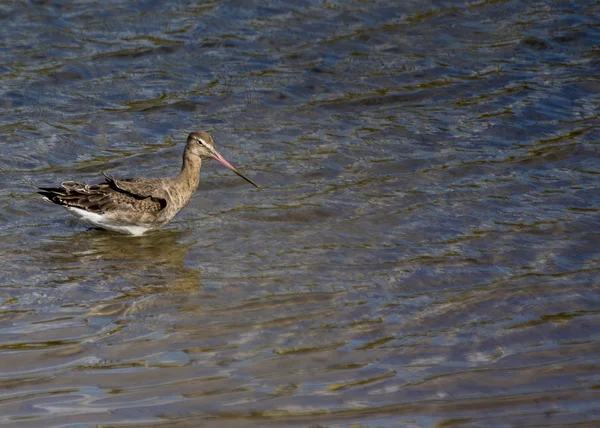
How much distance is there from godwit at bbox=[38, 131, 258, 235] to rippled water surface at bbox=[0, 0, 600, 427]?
0.59 feet

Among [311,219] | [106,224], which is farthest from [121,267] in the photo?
[311,219]

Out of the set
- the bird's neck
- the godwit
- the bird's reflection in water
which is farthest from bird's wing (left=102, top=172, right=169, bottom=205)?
the bird's reflection in water

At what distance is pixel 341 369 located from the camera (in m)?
5.88

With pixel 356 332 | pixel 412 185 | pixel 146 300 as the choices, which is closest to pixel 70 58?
pixel 412 185

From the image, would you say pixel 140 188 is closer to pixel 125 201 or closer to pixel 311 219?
pixel 125 201

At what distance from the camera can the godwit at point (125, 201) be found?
8.77 metres

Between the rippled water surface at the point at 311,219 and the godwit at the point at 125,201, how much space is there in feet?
0.59

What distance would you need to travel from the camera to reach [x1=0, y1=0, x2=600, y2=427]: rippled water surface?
18.6 ft

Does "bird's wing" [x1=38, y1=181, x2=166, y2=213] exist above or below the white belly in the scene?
above

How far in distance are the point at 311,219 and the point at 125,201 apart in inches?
62.0

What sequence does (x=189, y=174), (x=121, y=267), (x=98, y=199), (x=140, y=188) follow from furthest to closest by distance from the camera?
(x=189, y=174) < (x=140, y=188) < (x=98, y=199) < (x=121, y=267)

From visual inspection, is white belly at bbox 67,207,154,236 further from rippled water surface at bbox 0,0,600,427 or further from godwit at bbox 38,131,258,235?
rippled water surface at bbox 0,0,600,427

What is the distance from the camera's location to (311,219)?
8.88 m

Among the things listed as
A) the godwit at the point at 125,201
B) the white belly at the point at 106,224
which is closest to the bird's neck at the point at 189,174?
the godwit at the point at 125,201
